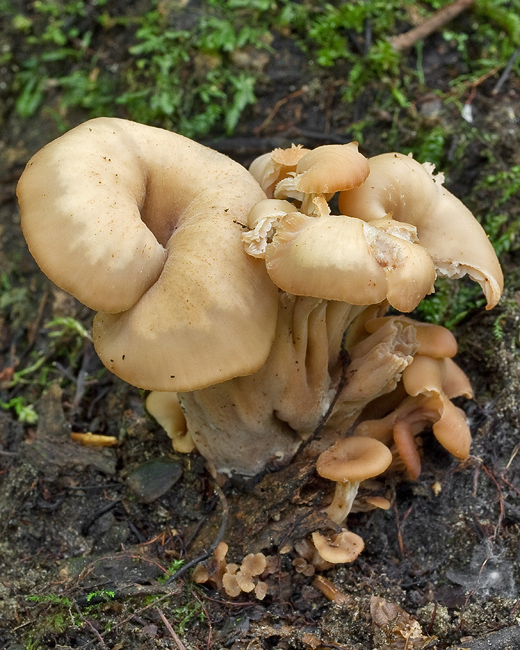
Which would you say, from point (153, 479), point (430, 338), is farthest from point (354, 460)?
point (153, 479)

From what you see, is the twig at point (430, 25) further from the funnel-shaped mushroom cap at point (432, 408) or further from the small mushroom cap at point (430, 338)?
the funnel-shaped mushroom cap at point (432, 408)

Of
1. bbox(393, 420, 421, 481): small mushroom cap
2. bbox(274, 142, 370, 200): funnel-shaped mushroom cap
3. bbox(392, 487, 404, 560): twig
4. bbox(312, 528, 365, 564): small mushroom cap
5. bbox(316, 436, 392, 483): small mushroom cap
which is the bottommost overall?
bbox(392, 487, 404, 560): twig

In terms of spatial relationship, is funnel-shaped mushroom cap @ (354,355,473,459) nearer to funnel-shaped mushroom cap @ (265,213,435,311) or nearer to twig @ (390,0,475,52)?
funnel-shaped mushroom cap @ (265,213,435,311)

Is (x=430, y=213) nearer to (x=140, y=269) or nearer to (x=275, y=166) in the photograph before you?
(x=275, y=166)

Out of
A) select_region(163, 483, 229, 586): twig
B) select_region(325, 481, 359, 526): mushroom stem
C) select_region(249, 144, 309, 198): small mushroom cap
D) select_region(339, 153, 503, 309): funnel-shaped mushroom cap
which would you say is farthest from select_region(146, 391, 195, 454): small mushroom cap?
select_region(339, 153, 503, 309): funnel-shaped mushroom cap

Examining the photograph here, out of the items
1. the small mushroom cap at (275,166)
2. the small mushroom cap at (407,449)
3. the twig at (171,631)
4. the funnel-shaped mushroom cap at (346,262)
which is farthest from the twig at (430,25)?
the twig at (171,631)

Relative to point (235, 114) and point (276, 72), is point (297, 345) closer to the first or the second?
point (235, 114)
